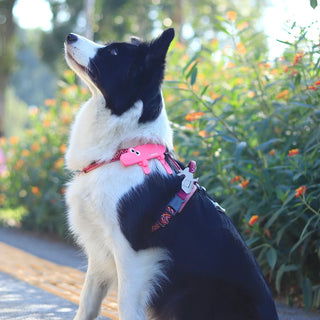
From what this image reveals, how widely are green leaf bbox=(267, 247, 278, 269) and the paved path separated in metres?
0.41

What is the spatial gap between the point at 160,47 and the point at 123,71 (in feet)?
0.91

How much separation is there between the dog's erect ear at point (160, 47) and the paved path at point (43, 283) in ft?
5.62

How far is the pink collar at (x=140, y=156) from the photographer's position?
2.74 metres

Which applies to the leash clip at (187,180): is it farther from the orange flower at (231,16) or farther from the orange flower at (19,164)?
the orange flower at (19,164)

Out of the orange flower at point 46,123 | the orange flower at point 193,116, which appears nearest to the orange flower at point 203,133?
the orange flower at point 193,116

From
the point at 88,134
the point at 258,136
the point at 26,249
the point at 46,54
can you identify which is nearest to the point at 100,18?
the point at 46,54

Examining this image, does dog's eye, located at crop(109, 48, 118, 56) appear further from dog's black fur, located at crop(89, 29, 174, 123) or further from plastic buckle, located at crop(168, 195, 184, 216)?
plastic buckle, located at crop(168, 195, 184, 216)

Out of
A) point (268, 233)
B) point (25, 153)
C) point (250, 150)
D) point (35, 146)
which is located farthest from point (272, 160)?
point (25, 153)

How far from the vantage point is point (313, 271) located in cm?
417

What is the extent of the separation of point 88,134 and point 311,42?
2160 millimetres

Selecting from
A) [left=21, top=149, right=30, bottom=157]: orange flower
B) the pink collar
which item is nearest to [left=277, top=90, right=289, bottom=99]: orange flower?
the pink collar

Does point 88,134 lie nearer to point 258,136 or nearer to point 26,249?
point 258,136

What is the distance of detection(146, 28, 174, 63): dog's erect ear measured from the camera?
2.80m

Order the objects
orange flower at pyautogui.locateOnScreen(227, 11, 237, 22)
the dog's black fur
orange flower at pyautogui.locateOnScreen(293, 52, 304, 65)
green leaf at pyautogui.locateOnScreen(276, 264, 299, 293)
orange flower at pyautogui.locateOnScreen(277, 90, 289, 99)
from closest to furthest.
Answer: the dog's black fur → green leaf at pyautogui.locateOnScreen(276, 264, 299, 293) → orange flower at pyautogui.locateOnScreen(293, 52, 304, 65) → orange flower at pyautogui.locateOnScreen(227, 11, 237, 22) → orange flower at pyautogui.locateOnScreen(277, 90, 289, 99)
